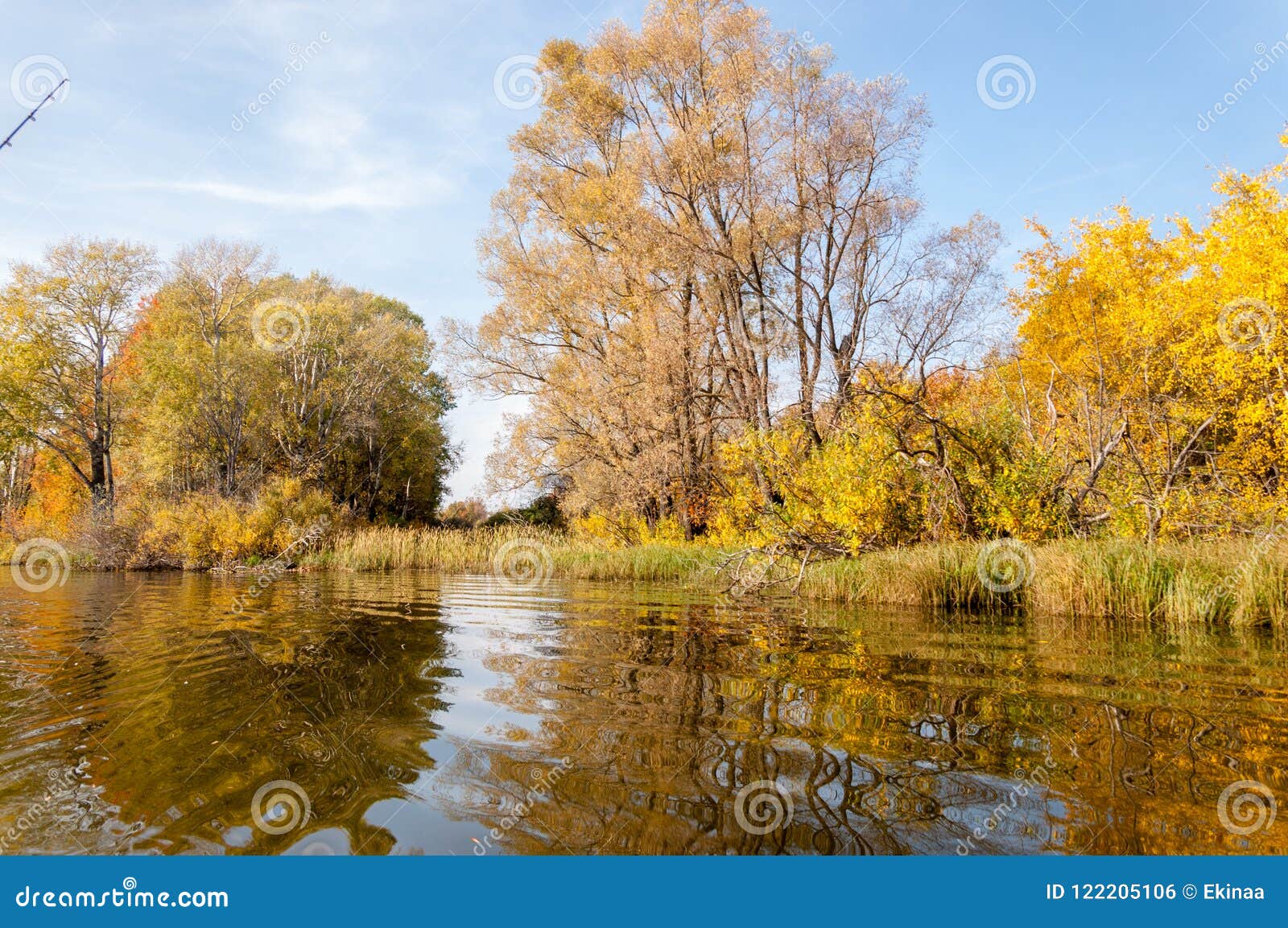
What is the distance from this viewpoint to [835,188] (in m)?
19.9

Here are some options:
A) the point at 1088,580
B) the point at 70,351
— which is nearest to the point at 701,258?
the point at 1088,580

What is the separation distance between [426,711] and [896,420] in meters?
9.86

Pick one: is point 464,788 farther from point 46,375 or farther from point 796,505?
point 46,375

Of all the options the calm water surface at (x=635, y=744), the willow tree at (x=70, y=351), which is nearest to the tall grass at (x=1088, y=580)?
the calm water surface at (x=635, y=744)

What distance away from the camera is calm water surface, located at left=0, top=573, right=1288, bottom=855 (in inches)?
88.7

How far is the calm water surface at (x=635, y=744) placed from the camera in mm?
2254

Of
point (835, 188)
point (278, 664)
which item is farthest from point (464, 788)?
point (835, 188)

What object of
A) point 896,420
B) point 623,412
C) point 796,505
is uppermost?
point 623,412

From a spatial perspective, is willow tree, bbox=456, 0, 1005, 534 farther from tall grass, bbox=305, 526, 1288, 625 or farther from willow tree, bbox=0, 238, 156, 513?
willow tree, bbox=0, 238, 156, 513

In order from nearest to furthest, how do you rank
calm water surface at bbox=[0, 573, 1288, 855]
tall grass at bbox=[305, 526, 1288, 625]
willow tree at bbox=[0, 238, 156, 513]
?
calm water surface at bbox=[0, 573, 1288, 855] < tall grass at bbox=[305, 526, 1288, 625] < willow tree at bbox=[0, 238, 156, 513]

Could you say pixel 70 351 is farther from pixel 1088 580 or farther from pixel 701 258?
pixel 1088 580

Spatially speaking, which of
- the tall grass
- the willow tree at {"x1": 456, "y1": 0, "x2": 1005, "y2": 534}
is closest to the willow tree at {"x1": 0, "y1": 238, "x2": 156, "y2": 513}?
the willow tree at {"x1": 456, "y1": 0, "x2": 1005, "y2": 534}

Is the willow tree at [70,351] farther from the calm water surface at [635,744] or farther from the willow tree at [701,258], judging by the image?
the calm water surface at [635,744]

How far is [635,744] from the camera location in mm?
3117
